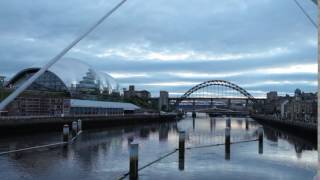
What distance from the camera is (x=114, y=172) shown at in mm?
31000

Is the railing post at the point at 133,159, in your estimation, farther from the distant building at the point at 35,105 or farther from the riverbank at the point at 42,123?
the distant building at the point at 35,105

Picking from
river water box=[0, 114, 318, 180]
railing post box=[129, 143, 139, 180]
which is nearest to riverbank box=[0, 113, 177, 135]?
river water box=[0, 114, 318, 180]

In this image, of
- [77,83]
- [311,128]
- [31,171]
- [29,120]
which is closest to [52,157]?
[31,171]

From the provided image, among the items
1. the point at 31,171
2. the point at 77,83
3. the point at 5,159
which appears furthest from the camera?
the point at 77,83

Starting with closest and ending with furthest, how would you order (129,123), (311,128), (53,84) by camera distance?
1. (311,128)
2. (129,123)
3. (53,84)

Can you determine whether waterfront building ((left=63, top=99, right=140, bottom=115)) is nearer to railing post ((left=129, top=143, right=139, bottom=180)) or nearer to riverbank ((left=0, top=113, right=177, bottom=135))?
riverbank ((left=0, top=113, right=177, bottom=135))

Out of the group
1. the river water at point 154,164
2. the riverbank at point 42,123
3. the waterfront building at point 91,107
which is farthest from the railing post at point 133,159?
the waterfront building at point 91,107

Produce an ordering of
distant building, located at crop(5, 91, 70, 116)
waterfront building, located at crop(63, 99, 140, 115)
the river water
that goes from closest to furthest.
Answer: the river water → distant building, located at crop(5, 91, 70, 116) → waterfront building, located at crop(63, 99, 140, 115)

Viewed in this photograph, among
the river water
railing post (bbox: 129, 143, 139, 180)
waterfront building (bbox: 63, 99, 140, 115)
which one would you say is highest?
waterfront building (bbox: 63, 99, 140, 115)

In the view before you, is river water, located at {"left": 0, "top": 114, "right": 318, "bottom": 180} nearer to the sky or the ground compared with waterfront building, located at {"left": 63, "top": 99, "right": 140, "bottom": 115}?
nearer to the ground

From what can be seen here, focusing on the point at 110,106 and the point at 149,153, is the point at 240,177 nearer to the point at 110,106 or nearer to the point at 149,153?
the point at 149,153

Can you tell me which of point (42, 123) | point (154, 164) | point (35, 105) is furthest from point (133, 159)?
point (35, 105)

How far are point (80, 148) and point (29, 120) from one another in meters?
20.1

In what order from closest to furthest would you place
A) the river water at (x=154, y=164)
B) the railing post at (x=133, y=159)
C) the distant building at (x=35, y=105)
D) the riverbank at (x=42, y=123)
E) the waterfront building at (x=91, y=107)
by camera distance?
the railing post at (x=133, y=159)
the river water at (x=154, y=164)
the riverbank at (x=42, y=123)
the distant building at (x=35, y=105)
the waterfront building at (x=91, y=107)
